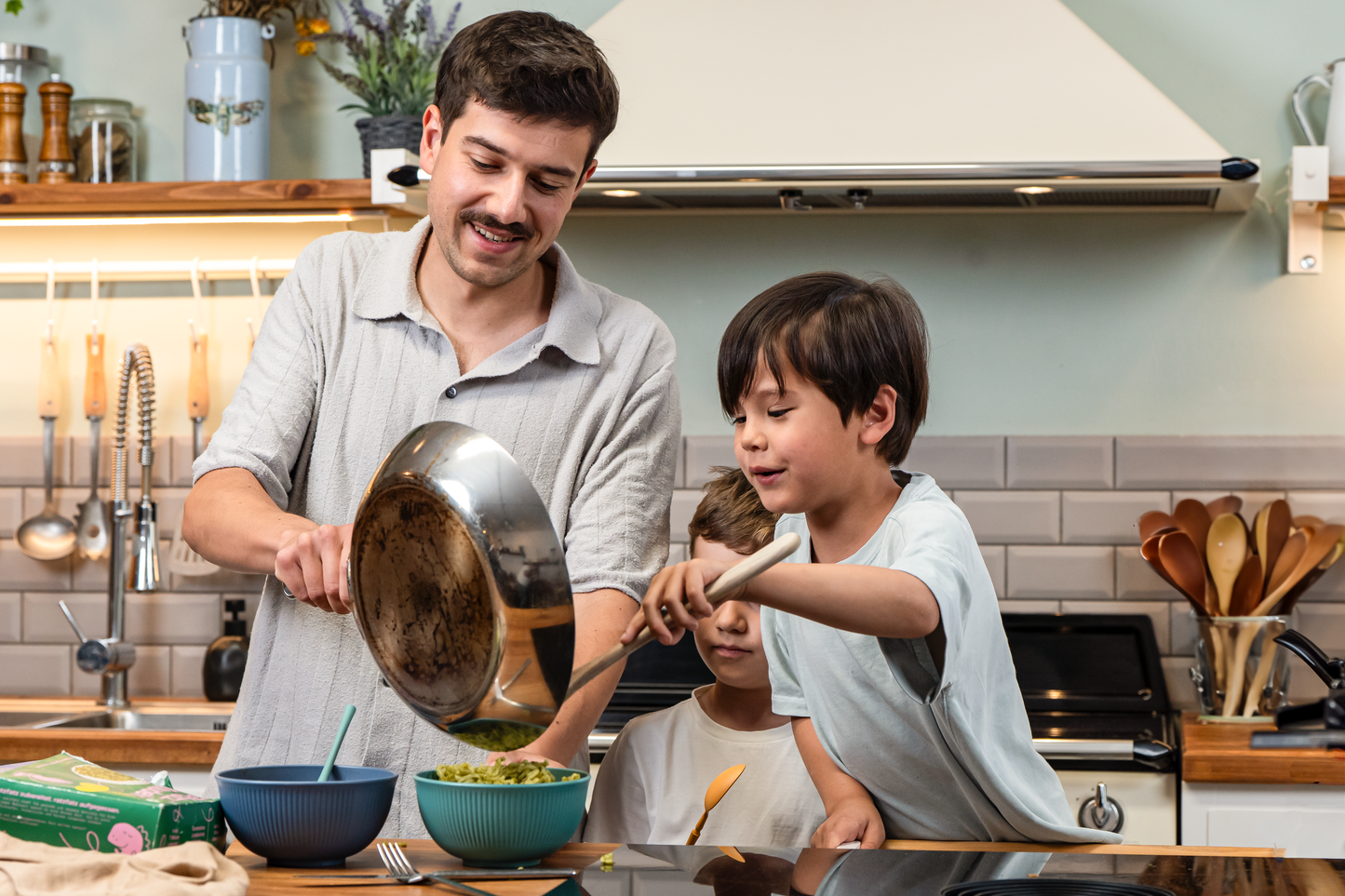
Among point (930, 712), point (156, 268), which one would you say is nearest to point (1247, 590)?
point (930, 712)

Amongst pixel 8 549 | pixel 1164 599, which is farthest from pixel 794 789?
pixel 8 549

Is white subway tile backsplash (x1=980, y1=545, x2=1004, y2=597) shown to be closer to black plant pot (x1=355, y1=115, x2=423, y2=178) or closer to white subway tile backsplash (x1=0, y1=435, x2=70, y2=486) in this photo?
black plant pot (x1=355, y1=115, x2=423, y2=178)

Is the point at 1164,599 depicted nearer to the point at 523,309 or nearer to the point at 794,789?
the point at 794,789

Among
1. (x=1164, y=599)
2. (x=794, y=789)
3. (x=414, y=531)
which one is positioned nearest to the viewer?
(x=414, y=531)

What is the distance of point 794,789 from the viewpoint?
1.54 m

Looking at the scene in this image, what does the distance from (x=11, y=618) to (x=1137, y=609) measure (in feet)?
7.14

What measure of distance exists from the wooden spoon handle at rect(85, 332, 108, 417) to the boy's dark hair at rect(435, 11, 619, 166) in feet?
5.16

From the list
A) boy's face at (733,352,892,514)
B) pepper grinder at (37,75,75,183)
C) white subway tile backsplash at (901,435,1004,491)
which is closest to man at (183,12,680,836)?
boy's face at (733,352,892,514)

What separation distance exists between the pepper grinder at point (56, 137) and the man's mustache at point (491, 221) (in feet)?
5.29

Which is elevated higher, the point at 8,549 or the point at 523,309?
the point at 523,309

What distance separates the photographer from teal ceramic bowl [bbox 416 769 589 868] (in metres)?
0.95

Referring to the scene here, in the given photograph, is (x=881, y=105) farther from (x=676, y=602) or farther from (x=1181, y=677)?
(x=676, y=602)

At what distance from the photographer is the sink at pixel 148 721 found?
2.38 meters

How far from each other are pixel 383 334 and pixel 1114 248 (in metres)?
1.57
